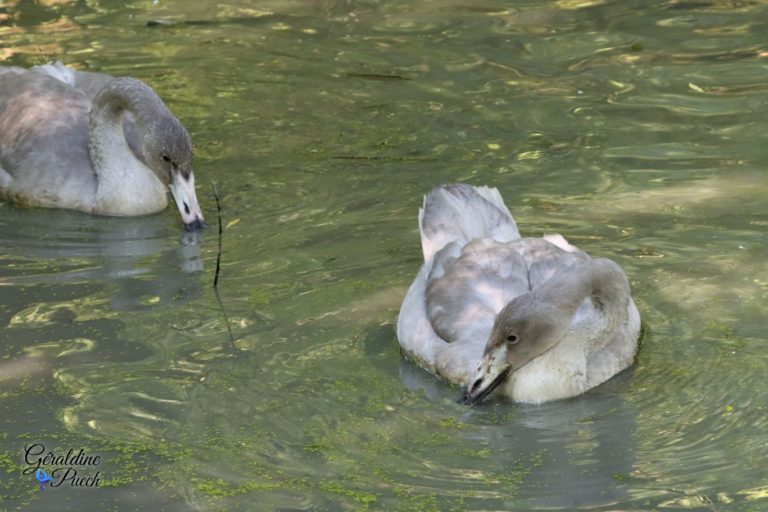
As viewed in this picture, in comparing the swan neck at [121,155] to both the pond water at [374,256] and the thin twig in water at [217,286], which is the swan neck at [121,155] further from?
the thin twig in water at [217,286]

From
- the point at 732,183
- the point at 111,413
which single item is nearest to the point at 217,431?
the point at 111,413

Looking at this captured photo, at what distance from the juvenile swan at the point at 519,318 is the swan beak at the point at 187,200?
6.67ft

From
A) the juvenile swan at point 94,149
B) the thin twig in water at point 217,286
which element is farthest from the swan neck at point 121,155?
the thin twig in water at point 217,286

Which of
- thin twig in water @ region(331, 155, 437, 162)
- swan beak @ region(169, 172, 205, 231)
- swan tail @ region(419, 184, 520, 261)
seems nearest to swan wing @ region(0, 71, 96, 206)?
swan beak @ region(169, 172, 205, 231)

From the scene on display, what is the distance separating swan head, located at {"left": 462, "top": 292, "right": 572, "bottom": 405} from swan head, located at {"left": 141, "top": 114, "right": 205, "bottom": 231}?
10.9 ft

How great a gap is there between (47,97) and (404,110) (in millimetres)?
2768

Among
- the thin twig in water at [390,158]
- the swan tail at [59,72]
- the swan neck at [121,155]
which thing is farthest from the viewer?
the swan tail at [59,72]

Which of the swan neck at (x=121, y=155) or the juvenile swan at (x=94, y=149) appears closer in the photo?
the juvenile swan at (x=94, y=149)

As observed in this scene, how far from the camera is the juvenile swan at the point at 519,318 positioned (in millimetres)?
8016

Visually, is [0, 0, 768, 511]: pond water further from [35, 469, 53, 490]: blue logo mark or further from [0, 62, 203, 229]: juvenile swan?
[0, 62, 203, 229]: juvenile swan

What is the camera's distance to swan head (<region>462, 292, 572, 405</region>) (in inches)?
314

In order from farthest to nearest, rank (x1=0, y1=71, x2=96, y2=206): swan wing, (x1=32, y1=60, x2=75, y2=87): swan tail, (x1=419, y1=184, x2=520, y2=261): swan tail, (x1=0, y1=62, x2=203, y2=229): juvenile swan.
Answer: (x1=32, y1=60, x2=75, y2=87): swan tail → (x1=0, y1=71, x2=96, y2=206): swan wing → (x1=0, y1=62, x2=203, y2=229): juvenile swan → (x1=419, y1=184, x2=520, y2=261): swan tail

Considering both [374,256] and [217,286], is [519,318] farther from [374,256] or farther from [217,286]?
[217,286]

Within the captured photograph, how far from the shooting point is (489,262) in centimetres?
882
